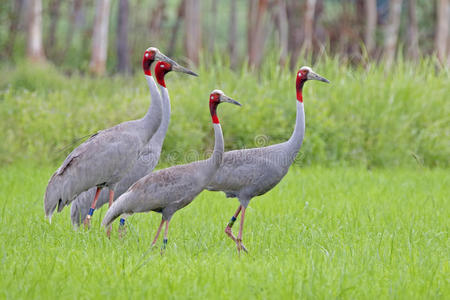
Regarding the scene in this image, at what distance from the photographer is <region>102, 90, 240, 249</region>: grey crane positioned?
17.3ft

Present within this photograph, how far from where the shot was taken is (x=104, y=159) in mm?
6062

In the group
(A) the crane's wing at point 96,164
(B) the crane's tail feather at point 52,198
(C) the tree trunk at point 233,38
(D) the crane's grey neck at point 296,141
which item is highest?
(D) the crane's grey neck at point 296,141

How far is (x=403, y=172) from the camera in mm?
10414

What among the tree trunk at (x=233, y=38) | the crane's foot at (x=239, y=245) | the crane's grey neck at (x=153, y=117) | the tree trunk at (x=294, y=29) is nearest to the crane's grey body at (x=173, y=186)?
the crane's foot at (x=239, y=245)

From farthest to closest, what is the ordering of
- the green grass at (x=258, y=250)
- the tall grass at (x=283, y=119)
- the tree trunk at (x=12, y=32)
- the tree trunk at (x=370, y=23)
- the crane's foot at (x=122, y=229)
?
the tree trunk at (x=12, y=32)
the tree trunk at (x=370, y=23)
the tall grass at (x=283, y=119)
the crane's foot at (x=122, y=229)
the green grass at (x=258, y=250)

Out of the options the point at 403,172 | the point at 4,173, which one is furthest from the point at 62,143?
the point at 403,172

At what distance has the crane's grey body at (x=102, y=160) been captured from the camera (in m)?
6.05

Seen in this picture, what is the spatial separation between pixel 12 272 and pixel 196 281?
1.24 m

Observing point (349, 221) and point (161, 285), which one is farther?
point (349, 221)

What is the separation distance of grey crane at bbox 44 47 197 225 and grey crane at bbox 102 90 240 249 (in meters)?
0.72

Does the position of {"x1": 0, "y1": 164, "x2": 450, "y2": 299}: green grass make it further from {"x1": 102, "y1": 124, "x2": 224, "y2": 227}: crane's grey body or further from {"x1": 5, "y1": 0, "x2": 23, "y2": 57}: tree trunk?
{"x1": 5, "y1": 0, "x2": 23, "y2": 57}: tree trunk

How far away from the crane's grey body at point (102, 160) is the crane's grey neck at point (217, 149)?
1048 mm

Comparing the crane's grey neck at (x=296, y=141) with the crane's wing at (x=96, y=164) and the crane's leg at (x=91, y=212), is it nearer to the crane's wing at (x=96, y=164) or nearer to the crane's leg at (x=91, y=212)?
the crane's wing at (x=96, y=164)

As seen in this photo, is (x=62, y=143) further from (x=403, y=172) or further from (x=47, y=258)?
(x=47, y=258)
